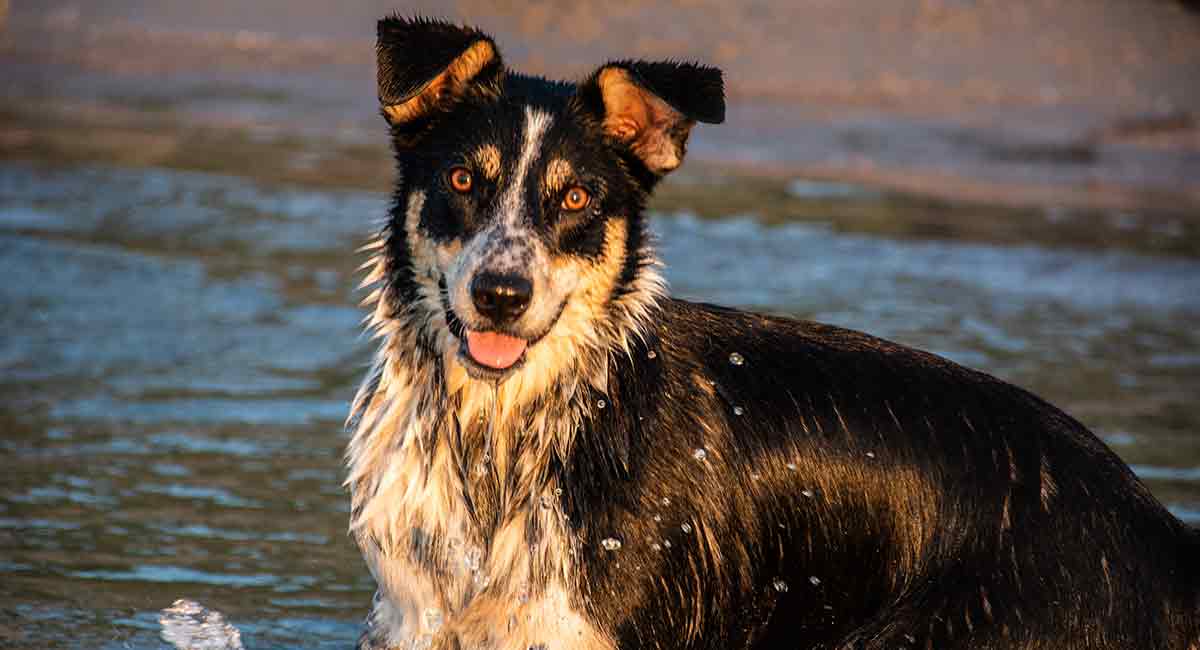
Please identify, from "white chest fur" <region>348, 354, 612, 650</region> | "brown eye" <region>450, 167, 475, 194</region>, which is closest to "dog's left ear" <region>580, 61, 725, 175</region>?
"brown eye" <region>450, 167, 475, 194</region>

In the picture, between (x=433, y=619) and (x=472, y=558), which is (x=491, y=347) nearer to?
(x=472, y=558)

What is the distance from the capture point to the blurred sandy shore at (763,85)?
1552 centimetres

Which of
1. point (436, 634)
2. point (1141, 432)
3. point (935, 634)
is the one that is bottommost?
point (436, 634)

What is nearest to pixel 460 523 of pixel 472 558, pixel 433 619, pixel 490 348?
pixel 472 558

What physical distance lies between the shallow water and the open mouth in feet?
5.50

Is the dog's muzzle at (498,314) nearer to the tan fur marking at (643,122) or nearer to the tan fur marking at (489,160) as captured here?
the tan fur marking at (489,160)

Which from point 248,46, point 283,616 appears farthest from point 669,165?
point 248,46

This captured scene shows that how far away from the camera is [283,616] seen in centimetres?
639

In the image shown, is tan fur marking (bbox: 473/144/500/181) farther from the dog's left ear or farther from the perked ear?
the dog's left ear

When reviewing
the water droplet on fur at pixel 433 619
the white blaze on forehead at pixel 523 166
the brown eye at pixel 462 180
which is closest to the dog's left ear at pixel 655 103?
the white blaze on forehead at pixel 523 166

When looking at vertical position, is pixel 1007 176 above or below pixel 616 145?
above

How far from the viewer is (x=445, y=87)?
5.32 m

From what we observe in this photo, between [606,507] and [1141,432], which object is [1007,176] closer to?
[1141,432]

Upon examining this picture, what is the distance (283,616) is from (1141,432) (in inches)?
180
